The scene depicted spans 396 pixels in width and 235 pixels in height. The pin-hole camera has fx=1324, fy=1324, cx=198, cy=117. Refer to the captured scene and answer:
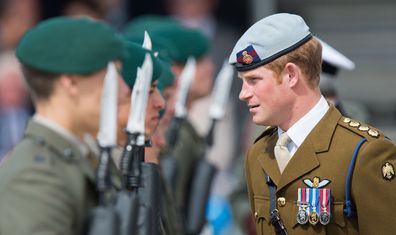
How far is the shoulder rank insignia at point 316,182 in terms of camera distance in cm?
Result: 441

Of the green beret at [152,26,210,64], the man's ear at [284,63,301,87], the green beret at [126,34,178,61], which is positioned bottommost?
the man's ear at [284,63,301,87]

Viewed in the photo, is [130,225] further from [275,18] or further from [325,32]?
[325,32]

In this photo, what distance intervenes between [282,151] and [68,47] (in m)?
0.83

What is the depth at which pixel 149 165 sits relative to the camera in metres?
4.69

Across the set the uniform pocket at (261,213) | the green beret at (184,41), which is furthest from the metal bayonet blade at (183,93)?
the uniform pocket at (261,213)

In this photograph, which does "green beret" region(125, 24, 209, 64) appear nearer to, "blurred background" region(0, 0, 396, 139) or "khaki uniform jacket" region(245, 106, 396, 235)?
"blurred background" region(0, 0, 396, 139)

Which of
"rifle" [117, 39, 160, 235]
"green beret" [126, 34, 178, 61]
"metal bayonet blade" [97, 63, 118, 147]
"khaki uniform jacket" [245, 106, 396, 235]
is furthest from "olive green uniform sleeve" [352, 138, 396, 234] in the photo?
"green beret" [126, 34, 178, 61]

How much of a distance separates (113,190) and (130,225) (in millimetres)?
498

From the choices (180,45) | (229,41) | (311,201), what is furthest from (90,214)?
(229,41)

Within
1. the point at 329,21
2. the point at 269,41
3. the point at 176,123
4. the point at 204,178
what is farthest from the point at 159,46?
the point at 329,21

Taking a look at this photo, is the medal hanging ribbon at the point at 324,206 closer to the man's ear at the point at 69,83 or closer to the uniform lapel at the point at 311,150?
the uniform lapel at the point at 311,150

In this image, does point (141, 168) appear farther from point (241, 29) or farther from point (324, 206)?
point (241, 29)

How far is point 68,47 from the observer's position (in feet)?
14.3

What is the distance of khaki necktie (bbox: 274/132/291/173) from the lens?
179 inches
